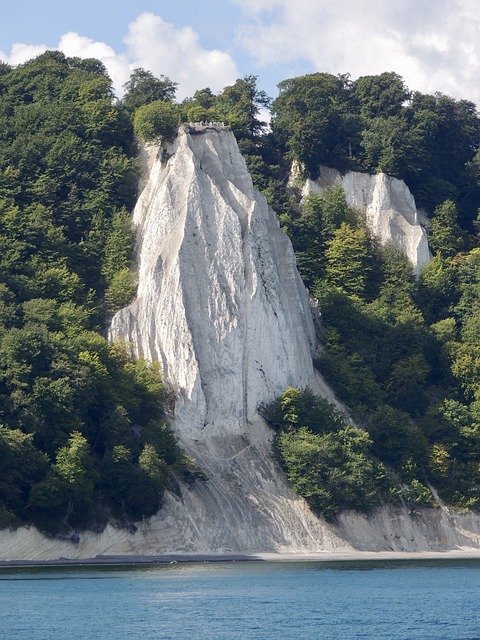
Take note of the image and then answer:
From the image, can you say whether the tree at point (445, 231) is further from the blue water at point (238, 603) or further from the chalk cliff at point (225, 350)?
the blue water at point (238, 603)

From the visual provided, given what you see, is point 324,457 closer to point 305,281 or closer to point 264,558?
point 264,558

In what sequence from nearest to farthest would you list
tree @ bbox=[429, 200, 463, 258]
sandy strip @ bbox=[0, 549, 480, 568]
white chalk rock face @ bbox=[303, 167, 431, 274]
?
sandy strip @ bbox=[0, 549, 480, 568] < white chalk rock face @ bbox=[303, 167, 431, 274] < tree @ bbox=[429, 200, 463, 258]

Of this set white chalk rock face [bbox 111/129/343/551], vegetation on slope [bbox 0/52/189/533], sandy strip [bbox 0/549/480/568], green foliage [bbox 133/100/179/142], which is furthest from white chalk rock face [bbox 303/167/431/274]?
sandy strip [bbox 0/549/480/568]

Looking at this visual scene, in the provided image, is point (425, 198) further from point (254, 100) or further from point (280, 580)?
point (280, 580)

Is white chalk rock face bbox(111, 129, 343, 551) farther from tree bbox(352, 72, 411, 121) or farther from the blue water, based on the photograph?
tree bbox(352, 72, 411, 121)

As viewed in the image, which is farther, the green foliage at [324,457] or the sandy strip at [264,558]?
the green foliage at [324,457]

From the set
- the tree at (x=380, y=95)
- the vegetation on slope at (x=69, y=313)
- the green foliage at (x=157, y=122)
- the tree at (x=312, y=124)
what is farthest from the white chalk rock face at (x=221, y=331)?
the tree at (x=380, y=95)

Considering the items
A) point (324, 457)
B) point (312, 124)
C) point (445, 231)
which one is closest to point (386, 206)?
point (445, 231)
